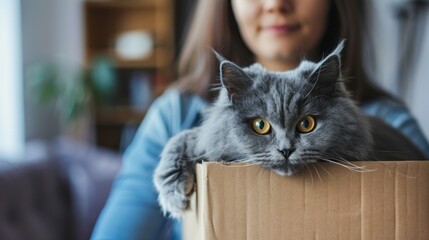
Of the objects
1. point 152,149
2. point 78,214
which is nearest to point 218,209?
point 152,149

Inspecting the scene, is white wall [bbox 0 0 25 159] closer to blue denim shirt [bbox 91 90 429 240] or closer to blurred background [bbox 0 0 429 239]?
blurred background [bbox 0 0 429 239]

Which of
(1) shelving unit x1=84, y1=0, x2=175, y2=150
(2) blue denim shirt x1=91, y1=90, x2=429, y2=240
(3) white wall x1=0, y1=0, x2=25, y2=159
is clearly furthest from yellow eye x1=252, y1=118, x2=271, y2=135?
(3) white wall x1=0, y1=0, x2=25, y2=159

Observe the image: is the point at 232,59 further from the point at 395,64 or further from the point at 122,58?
the point at 122,58

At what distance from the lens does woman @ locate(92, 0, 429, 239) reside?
40.8 inches

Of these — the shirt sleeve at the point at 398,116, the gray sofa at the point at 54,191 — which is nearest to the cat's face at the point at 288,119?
Result: the shirt sleeve at the point at 398,116

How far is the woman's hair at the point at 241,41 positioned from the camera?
116 centimetres

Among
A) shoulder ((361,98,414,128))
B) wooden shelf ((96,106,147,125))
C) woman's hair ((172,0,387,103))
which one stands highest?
woman's hair ((172,0,387,103))

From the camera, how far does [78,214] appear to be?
245cm

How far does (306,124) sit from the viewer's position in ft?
2.46

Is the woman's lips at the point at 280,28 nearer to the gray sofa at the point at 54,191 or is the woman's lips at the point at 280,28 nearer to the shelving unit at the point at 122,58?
the gray sofa at the point at 54,191

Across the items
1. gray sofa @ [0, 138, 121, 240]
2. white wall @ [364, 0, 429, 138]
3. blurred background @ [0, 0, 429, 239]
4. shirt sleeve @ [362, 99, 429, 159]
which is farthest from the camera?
blurred background @ [0, 0, 429, 239]

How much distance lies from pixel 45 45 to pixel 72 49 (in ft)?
0.70

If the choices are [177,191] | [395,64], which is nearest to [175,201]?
[177,191]

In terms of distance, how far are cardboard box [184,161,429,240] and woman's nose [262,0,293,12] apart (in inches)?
16.1
